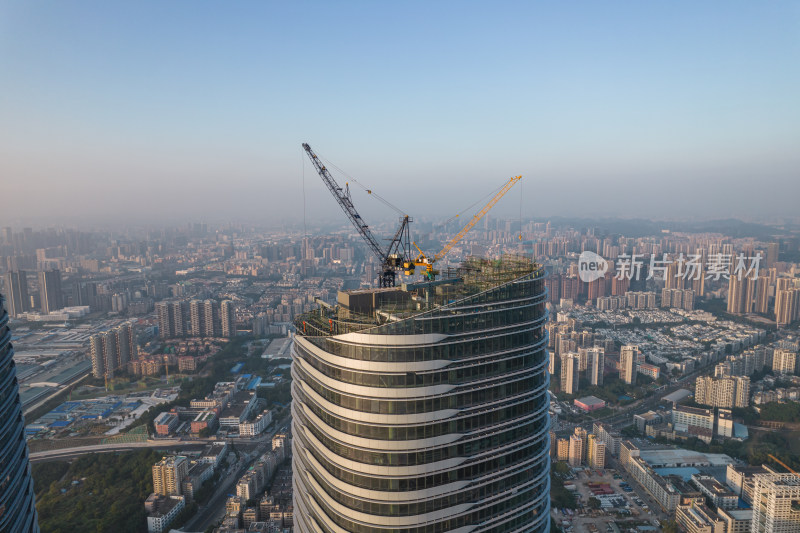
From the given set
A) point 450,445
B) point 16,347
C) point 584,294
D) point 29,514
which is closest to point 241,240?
point 16,347

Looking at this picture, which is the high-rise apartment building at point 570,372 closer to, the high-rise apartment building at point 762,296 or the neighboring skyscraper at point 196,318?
A: the high-rise apartment building at point 762,296

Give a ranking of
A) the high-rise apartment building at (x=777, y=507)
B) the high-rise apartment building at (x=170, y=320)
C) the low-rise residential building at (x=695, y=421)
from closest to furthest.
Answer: the high-rise apartment building at (x=777, y=507), the low-rise residential building at (x=695, y=421), the high-rise apartment building at (x=170, y=320)

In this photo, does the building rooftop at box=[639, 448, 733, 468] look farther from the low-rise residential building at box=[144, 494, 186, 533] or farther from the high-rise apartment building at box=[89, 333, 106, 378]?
the high-rise apartment building at box=[89, 333, 106, 378]

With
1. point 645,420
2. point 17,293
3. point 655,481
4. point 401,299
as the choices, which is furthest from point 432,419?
point 17,293

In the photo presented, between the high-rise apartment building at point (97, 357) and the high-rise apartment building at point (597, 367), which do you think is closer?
the high-rise apartment building at point (97, 357)

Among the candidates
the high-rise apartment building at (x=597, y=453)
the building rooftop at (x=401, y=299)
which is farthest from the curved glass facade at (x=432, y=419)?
the high-rise apartment building at (x=597, y=453)

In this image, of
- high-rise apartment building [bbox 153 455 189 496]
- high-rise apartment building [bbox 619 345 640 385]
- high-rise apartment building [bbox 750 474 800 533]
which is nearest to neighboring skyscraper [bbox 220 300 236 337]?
high-rise apartment building [bbox 153 455 189 496]

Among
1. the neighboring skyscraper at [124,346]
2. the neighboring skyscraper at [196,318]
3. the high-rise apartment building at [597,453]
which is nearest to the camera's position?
the high-rise apartment building at [597,453]
